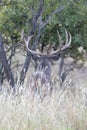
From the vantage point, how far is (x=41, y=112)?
20.1 ft

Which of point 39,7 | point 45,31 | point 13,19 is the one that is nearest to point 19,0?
point 39,7

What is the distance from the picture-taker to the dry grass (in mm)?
5668

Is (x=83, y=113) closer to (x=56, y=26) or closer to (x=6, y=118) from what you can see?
(x=6, y=118)

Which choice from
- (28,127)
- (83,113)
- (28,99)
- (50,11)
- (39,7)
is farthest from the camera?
(50,11)

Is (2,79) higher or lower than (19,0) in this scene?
lower

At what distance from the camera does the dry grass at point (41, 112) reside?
5.67 metres

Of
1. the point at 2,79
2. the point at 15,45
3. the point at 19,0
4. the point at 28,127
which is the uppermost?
the point at 19,0

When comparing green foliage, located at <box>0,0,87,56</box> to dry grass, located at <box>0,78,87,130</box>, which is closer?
dry grass, located at <box>0,78,87,130</box>

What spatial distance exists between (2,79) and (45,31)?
238 centimetres

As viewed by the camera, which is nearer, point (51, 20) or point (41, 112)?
point (41, 112)

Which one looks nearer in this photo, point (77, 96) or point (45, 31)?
point (77, 96)

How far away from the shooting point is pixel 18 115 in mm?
5941

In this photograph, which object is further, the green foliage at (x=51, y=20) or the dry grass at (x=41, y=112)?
the green foliage at (x=51, y=20)

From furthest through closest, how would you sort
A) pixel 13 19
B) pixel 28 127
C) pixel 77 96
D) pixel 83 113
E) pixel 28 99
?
pixel 13 19 < pixel 77 96 < pixel 28 99 < pixel 83 113 < pixel 28 127
